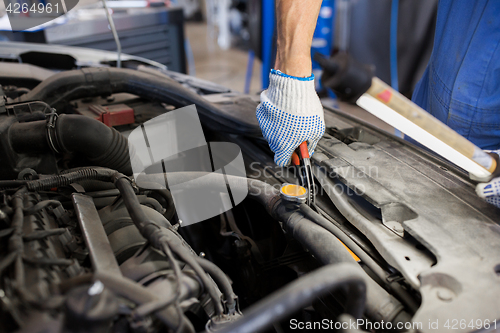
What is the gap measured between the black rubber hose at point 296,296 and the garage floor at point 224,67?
3.15m

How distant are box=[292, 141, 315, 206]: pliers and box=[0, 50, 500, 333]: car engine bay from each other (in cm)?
4

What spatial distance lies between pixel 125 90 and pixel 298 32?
27.5 inches

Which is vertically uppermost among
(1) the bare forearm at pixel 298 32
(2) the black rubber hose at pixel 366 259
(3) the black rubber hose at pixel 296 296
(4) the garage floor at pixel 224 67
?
(1) the bare forearm at pixel 298 32

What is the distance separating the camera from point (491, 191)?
81 centimetres

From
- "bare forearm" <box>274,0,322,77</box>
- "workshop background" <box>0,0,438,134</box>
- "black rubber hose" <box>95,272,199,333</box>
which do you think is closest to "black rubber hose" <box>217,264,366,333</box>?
"black rubber hose" <box>95,272,199,333</box>

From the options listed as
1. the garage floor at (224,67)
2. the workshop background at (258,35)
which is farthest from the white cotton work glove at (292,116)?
the garage floor at (224,67)

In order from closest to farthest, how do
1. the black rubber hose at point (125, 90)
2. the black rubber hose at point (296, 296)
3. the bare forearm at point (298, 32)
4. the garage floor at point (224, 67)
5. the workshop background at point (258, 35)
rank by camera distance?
the black rubber hose at point (296, 296) → the bare forearm at point (298, 32) → the black rubber hose at point (125, 90) → the workshop background at point (258, 35) → the garage floor at point (224, 67)

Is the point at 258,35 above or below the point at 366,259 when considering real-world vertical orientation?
above

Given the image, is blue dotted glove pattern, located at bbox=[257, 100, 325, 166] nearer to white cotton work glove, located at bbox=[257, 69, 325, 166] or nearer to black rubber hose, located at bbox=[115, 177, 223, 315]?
white cotton work glove, located at bbox=[257, 69, 325, 166]

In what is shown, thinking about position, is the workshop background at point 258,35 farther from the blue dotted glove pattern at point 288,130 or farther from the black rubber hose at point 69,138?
the blue dotted glove pattern at point 288,130

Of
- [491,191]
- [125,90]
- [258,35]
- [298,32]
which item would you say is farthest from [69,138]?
[258,35]

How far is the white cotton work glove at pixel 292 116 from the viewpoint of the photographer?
1.06m

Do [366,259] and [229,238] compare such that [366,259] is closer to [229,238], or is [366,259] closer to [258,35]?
[229,238]

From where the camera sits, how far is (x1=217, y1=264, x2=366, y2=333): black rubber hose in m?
0.48
